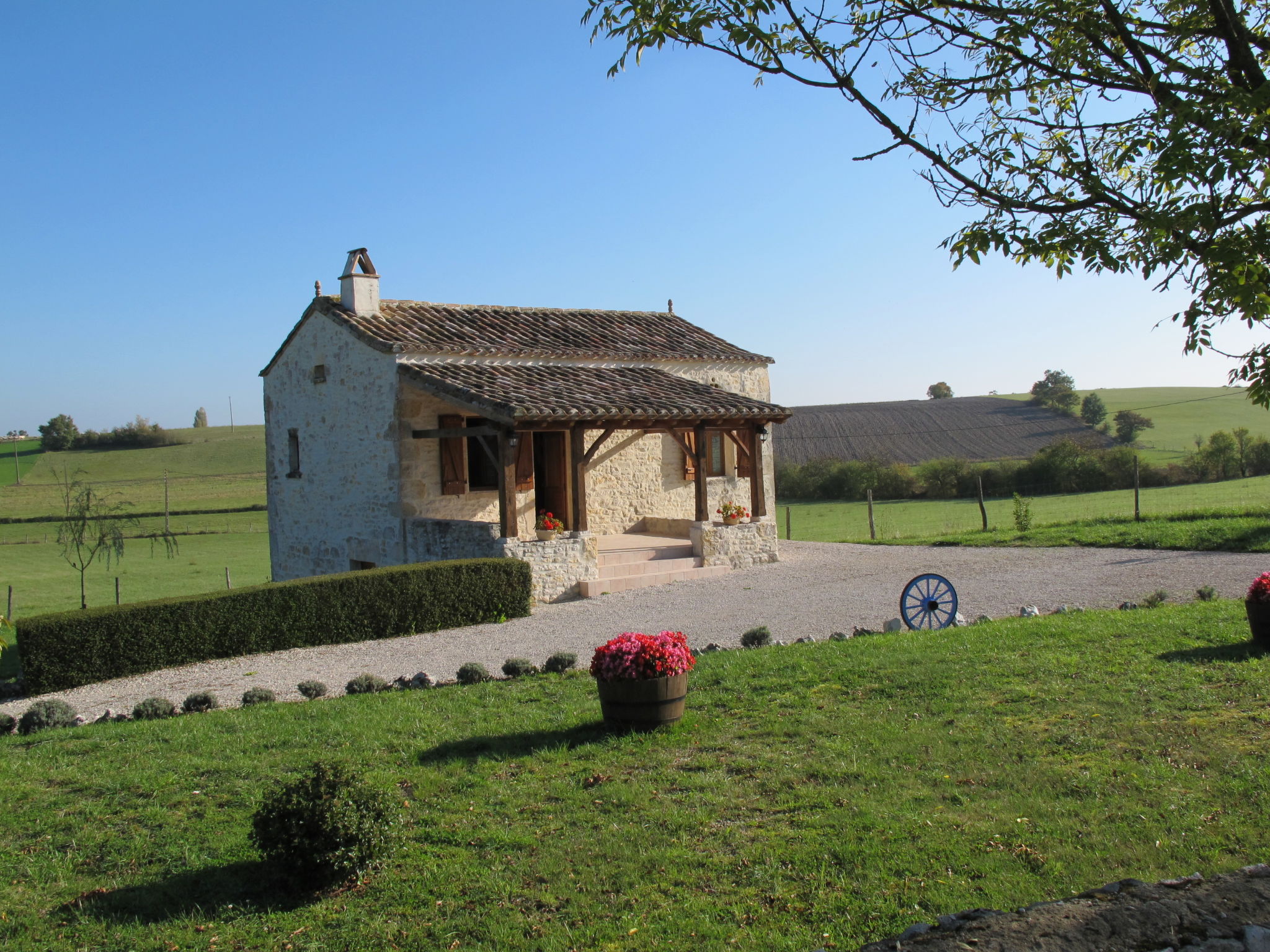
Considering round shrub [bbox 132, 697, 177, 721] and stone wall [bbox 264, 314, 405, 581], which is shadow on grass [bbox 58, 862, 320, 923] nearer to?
round shrub [bbox 132, 697, 177, 721]

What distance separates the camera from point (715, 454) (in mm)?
20672

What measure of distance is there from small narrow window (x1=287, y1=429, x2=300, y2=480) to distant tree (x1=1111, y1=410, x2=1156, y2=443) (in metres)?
43.8

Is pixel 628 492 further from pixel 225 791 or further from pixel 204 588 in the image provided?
pixel 225 791

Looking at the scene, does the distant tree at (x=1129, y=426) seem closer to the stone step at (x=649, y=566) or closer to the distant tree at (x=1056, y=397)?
the distant tree at (x=1056, y=397)

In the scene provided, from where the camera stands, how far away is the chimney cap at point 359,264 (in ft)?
59.0

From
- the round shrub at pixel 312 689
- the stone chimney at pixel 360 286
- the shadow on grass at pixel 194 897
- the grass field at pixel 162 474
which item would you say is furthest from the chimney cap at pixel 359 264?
the grass field at pixel 162 474

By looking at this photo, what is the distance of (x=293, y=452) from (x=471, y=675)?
12.9 m

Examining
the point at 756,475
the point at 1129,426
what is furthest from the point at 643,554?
the point at 1129,426

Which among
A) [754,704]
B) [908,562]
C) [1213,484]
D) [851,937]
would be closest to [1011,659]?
[754,704]

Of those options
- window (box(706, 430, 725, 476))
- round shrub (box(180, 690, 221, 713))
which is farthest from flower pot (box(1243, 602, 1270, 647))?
window (box(706, 430, 725, 476))

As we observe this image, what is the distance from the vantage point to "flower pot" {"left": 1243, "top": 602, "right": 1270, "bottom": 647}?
7797 mm

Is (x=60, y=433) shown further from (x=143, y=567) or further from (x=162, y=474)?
(x=143, y=567)

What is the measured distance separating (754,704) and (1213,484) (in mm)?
33119

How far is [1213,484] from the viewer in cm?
3356
